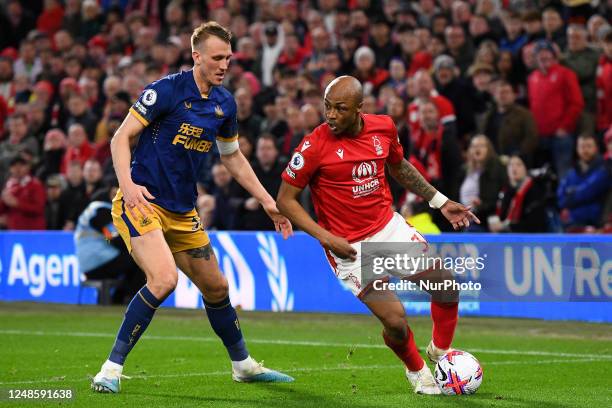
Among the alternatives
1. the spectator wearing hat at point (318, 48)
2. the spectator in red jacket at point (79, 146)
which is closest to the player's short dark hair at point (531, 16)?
the spectator wearing hat at point (318, 48)

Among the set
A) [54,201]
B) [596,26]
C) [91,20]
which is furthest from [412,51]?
[91,20]

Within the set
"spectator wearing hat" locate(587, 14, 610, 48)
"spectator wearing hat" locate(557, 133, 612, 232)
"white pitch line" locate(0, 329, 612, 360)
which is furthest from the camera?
"spectator wearing hat" locate(587, 14, 610, 48)

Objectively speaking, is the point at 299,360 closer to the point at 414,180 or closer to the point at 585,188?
the point at 414,180

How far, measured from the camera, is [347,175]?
8562 mm

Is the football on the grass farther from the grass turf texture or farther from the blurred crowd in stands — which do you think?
the blurred crowd in stands

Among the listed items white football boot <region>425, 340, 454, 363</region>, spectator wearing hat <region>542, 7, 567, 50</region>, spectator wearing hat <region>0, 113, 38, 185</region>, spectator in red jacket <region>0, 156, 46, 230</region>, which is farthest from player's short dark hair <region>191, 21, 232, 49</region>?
spectator wearing hat <region>0, 113, 38, 185</region>

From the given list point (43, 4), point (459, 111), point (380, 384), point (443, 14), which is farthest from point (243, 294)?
point (43, 4)

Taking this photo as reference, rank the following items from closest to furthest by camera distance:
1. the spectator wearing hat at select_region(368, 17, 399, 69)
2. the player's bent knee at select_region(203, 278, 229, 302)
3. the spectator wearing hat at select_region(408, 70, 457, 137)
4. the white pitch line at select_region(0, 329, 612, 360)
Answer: the player's bent knee at select_region(203, 278, 229, 302) → the white pitch line at select_region(0, 329, 612, 360) → the spectator wearing hat at select_region(408, 70, 457, 137) → the spectator wearing hat at select_region(368, 17, 399, 69)

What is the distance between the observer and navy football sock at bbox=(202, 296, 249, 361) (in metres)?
9.23

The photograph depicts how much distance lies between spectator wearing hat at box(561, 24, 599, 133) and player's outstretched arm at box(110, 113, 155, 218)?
8.79 meters

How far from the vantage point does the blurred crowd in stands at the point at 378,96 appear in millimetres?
15648

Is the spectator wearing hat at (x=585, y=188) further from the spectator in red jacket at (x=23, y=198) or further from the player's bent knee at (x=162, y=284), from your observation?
the spectator in red jacket at (x=23, y=198)

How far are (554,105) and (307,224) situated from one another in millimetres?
8513

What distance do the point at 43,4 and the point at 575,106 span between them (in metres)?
14.7
